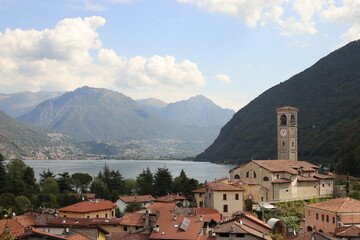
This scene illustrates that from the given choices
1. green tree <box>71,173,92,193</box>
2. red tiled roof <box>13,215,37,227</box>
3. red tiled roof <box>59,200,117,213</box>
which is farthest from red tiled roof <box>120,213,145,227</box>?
green tree <box>71,173,92,193</box>

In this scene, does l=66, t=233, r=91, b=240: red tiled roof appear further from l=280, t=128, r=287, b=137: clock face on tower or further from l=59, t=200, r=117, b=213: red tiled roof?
l=280, t=128, r=287, b=137: clock face on tower

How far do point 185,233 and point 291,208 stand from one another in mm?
27486

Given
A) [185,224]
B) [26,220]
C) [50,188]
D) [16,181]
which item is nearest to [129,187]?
[50,188]

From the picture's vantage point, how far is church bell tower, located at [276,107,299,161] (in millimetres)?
91000

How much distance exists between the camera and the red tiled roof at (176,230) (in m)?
41.2

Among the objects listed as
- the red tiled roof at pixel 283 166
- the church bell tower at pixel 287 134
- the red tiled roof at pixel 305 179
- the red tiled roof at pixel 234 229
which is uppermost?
the church bell tower at pixel 287 134

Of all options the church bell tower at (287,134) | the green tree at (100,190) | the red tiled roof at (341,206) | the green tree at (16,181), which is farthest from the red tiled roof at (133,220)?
the church bell tower at (287,134)

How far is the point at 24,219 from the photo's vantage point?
2105 inches

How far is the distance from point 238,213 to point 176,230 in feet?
54.8

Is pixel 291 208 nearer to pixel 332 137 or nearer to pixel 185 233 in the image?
pixel 185 233

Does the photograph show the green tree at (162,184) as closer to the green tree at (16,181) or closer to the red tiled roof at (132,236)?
the green tree at (16,181)

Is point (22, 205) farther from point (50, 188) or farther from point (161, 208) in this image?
point (161, 208)

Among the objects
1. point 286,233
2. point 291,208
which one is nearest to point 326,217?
point 286,233

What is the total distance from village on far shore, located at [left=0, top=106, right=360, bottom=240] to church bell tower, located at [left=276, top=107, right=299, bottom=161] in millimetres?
169
